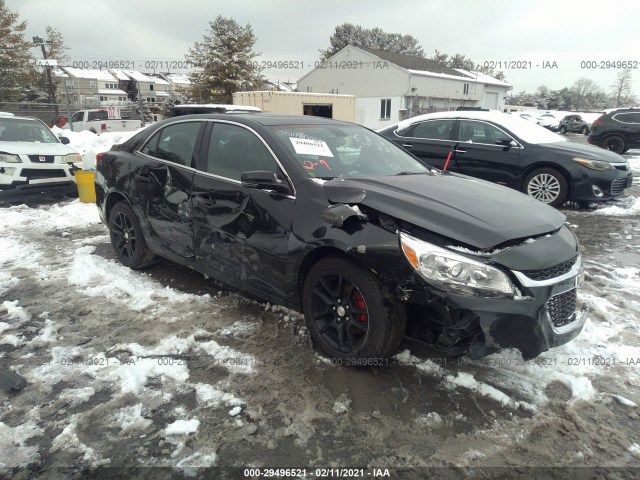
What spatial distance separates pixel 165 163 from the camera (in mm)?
4219

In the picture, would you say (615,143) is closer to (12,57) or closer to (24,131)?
(24,131)

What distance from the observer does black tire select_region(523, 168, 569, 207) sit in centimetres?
747

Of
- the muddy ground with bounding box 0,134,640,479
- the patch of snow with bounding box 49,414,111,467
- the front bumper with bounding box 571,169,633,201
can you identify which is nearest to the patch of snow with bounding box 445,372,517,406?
the muddy ground with bounding box 0,134,640,479

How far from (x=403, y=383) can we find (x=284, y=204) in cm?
144

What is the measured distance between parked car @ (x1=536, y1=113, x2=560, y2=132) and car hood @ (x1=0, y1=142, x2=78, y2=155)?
109 ft

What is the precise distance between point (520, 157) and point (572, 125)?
95.8 ft

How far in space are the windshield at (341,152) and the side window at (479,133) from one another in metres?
4.46

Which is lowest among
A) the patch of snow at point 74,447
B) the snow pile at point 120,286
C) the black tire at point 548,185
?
the patch of snow at point 74,447

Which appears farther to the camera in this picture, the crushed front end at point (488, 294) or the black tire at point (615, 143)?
the black tire at point (615, 143)

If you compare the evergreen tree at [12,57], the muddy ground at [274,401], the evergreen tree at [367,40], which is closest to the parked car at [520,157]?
the muddy ground at [274,401]

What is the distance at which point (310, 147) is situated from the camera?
3480 millimetres

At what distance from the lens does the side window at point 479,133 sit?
25.9 ft

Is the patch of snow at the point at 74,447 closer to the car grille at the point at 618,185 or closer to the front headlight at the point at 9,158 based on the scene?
the front headlight at the point at 9,158

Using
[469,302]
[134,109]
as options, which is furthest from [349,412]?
[134,109]
